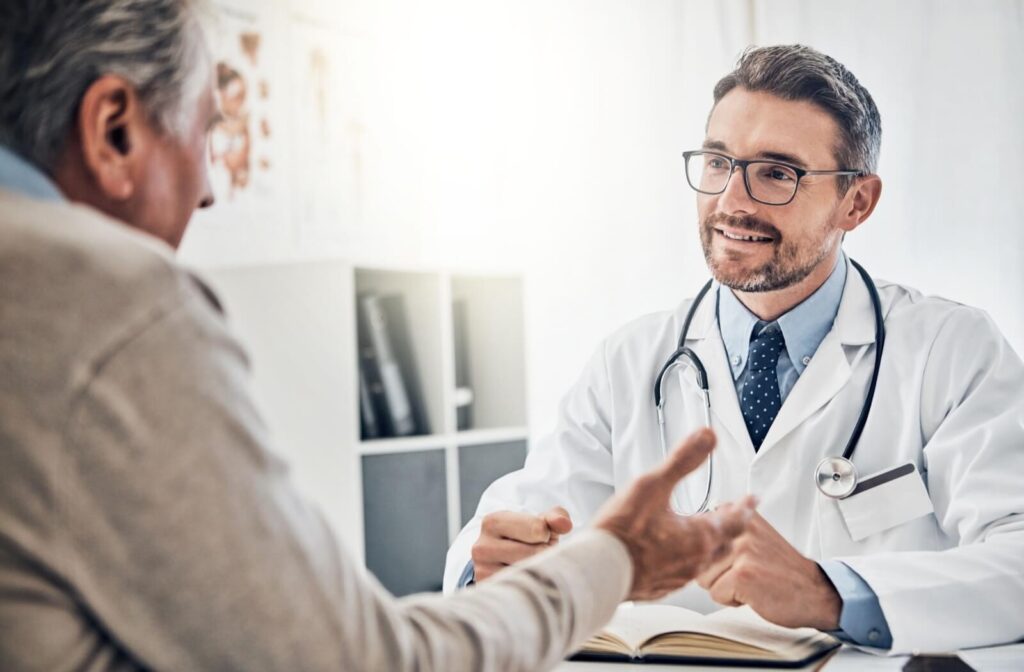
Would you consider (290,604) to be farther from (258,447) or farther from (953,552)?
(953,552)

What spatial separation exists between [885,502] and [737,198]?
54 centimetres

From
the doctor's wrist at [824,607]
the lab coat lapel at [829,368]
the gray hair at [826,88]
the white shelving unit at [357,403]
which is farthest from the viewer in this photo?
the white shelving unit at [357,403]

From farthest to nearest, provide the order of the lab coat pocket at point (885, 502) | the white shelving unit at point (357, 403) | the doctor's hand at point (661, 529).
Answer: the white shelving unit at point (357, 403), the lab coat pocket at point (885, 502), the doctor's hand at point (661, 529)

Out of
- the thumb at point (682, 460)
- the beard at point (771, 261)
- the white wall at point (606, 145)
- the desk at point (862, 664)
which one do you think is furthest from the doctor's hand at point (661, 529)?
the white wall at point (606, 145)

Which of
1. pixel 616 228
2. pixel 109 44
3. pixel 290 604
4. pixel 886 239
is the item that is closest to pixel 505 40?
pixel 616 228

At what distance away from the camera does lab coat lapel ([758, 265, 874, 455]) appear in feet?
5.08

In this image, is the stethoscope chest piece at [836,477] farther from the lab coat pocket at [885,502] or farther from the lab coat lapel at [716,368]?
the lab coat lapel at [716,368]

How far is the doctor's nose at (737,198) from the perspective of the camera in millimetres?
1677

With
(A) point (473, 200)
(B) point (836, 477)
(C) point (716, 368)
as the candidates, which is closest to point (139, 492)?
(B) point (836, 477)

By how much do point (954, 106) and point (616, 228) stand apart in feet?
3.44

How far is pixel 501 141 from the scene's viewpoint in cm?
311

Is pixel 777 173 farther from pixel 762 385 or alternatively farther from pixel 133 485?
pixel 133 485

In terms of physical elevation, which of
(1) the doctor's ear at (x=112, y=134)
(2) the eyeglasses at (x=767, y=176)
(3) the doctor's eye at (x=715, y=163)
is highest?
(3) the doctor's eye at (x=715, y=163)

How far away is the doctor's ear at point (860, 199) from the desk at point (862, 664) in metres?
0.78
